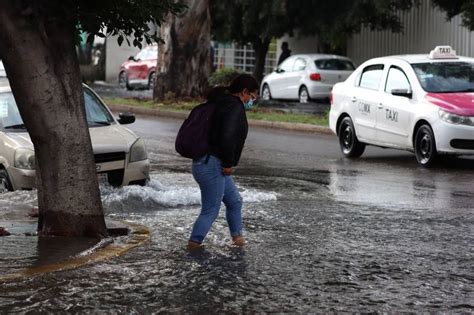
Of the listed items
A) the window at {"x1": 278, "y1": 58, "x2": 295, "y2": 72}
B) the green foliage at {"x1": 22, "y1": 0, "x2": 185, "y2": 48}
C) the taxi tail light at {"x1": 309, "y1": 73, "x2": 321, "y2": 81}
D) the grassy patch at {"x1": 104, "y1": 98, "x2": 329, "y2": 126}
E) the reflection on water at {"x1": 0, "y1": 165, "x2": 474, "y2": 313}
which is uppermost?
the green foliage at {"x1": 22, "y1": 0, "x2": 185, "y2": 48}

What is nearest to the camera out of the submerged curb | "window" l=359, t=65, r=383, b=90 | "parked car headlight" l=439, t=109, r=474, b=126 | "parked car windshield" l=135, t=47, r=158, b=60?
the submerged curb

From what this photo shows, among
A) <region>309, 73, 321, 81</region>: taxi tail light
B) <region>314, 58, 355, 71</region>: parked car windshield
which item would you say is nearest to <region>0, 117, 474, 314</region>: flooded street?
<region>309, 73, 321, 81</region>: taxi tail light

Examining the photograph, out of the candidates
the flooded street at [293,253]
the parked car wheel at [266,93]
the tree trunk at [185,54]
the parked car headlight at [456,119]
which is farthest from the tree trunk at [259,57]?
the flooded street at [293,253]

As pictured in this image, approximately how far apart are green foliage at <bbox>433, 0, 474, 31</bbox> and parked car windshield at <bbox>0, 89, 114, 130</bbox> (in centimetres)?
1369

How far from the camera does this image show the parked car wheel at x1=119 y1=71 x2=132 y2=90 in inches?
1565

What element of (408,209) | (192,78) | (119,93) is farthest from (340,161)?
(119,93)

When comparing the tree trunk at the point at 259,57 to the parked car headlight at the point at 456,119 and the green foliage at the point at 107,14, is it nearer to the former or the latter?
the parked car headlight at the point at 456,119

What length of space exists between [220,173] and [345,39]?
2685 cm

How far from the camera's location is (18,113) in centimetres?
1345

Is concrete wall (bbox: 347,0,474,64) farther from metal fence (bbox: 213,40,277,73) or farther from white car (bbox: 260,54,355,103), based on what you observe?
metal fence (bbox: 213,40,277,73)

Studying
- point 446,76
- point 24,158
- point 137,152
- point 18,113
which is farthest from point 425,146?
point 24,158

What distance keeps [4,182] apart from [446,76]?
7450 mm

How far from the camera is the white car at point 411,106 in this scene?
15.8m

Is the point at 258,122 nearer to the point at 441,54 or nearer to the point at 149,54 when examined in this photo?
the point at 441,54
